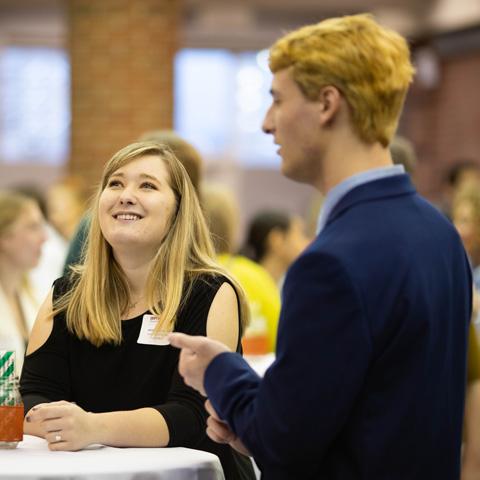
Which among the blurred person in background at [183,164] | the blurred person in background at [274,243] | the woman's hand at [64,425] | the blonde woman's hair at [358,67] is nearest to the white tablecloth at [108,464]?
the woman's hand at [64,425]

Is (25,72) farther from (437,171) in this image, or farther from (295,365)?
(295,365)

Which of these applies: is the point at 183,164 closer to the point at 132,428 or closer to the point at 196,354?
the point at 132,428

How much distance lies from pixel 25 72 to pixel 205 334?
11.6 meters

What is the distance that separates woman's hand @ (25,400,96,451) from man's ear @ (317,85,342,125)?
0.88 m

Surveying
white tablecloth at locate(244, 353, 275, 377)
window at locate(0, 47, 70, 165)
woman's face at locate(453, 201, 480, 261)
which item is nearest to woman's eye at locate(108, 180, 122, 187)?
white tablecloth at locate(244, 353, 275, 377)

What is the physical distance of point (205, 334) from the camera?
2314 mm

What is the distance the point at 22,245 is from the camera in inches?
170

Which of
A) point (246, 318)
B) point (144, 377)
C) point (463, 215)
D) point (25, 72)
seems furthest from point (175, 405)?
point (25, 72)

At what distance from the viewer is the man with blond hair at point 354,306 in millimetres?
1478

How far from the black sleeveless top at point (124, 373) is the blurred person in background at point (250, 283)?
1875 millimetres

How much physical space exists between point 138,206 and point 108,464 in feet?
2.29

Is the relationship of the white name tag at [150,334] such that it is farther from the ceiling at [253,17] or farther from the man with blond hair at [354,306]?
the ceiling at [253,17]

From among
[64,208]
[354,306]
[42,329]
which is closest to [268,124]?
[354,306]

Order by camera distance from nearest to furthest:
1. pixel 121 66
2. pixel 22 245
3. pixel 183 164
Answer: pixel 183 164 → pixel 22 245 → pixel 121 66
